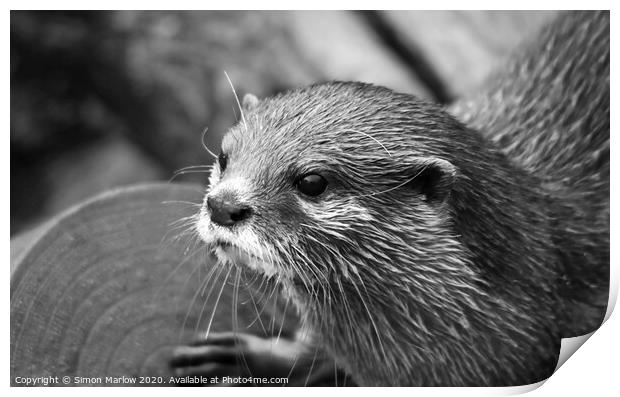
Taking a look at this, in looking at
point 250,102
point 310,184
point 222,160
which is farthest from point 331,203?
point 250,102

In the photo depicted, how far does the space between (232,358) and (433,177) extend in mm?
999

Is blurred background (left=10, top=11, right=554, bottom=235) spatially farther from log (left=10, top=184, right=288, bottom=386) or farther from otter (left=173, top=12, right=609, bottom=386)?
otter (left=173, top=12, right=609, bottom=386)

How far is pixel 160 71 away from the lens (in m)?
2.67

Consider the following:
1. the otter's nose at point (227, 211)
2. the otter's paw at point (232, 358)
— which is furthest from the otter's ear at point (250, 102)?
the otter's paw at point (232, 358)

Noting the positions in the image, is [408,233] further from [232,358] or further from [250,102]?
[232,358]

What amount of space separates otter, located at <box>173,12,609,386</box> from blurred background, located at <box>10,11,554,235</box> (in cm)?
38

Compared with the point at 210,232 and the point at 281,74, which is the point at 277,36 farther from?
the point at 210,232

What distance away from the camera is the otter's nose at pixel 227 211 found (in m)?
1.96

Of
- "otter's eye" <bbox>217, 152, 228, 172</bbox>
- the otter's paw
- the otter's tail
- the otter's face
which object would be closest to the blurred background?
the otter's tail

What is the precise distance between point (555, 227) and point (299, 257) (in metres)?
0.87

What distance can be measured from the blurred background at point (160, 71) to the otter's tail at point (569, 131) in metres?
0.17

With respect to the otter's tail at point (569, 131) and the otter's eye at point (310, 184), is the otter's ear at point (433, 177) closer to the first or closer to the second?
the otter's eye at point (310, 184)

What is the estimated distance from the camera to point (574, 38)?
2820 mm

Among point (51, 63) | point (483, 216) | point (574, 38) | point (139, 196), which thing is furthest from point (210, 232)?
point (574, 38)
